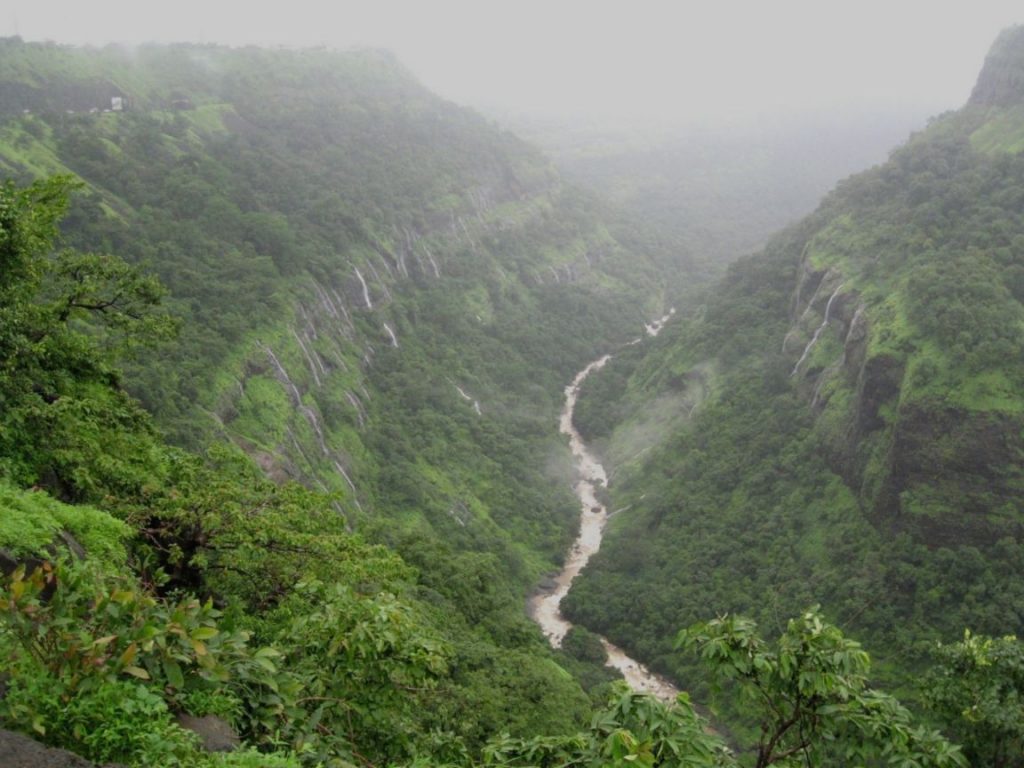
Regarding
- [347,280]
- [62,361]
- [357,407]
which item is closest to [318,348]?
[357,407]

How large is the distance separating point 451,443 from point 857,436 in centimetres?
4154

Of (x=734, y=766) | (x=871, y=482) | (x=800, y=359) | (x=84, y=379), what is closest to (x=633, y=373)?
(x=800, y=359)

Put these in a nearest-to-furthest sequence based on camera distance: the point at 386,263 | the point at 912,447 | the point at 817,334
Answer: the point at 912,447 < the point at 817,334 < the point at 386,263

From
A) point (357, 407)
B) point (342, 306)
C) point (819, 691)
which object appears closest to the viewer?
point (819, 691)

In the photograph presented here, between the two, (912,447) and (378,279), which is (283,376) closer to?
(378,279)

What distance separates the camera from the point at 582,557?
261 feet

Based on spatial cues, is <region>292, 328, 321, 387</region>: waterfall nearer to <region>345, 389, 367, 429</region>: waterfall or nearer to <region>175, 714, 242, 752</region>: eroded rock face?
<region>345, 389, 367, 429</region>: waterfall

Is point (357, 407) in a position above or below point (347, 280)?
below

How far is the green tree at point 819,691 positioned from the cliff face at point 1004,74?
122906mm

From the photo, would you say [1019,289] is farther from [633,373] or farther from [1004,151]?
[633,373]

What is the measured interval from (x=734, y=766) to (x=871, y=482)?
6138cm

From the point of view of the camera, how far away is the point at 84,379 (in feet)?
71.0

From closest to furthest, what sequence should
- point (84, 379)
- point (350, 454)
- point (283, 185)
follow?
point (84, 379) < point (350, 454) < point (283, 185)

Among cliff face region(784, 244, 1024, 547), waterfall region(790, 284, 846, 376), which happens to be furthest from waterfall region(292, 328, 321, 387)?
waterfall region(790, 284, 846, 376)
